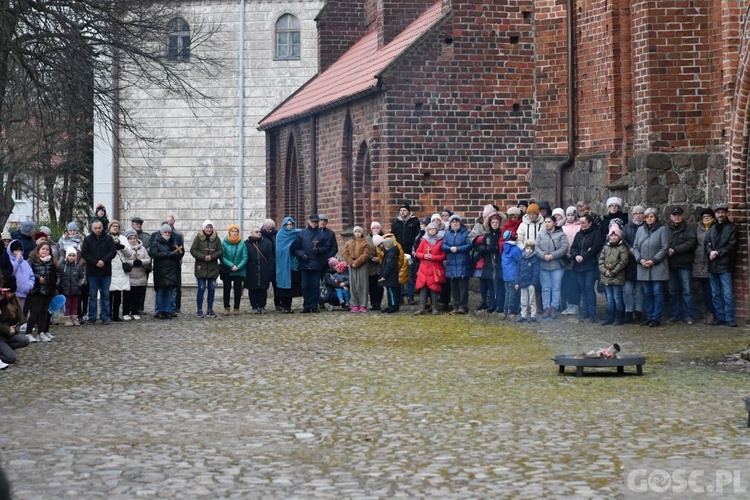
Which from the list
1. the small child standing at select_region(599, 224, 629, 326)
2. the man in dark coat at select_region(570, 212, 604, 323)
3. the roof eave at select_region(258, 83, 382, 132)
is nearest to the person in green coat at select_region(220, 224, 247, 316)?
the man in dark coat at select_region(570, 212, 604, 323)

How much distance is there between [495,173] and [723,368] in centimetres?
1503

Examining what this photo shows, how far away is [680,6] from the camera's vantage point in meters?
21.2

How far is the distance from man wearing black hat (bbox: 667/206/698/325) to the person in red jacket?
13.9 ft

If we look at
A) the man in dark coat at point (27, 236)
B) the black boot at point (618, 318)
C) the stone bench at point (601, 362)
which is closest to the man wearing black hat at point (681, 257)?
the black boot at point (618, 318)

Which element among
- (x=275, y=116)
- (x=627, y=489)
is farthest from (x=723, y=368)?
(x=275, y=116)

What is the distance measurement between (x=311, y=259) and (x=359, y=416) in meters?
12.9

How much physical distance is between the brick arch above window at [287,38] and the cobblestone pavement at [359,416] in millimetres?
28408

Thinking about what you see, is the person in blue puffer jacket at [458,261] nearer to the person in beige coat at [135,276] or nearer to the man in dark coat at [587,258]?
the man in dark coat at [587,258]

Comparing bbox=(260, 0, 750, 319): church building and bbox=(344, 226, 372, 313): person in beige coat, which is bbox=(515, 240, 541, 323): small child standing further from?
bbox=(344, 226, 372, 313): person in beige coat

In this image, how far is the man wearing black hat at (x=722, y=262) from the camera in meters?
18.8

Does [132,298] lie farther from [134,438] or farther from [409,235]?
[134,438]

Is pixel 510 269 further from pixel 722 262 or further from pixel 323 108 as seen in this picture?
pixel 323 108

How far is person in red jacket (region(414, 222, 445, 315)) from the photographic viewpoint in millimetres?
22344

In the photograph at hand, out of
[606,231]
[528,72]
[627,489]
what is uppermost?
[528,72]
